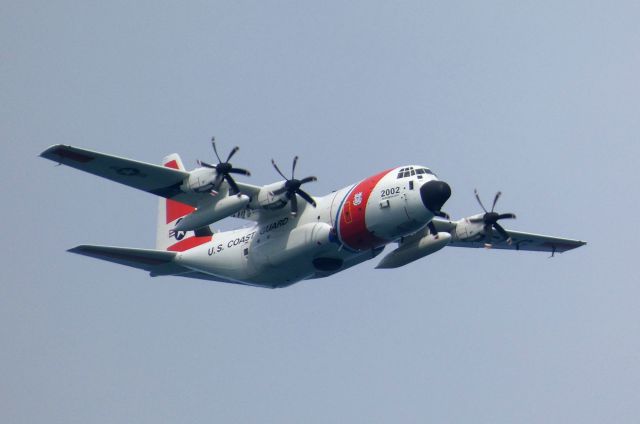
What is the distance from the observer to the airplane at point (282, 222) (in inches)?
1703

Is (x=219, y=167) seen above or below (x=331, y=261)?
above

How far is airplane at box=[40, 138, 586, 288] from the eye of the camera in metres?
43.2

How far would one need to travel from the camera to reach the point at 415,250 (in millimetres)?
46688

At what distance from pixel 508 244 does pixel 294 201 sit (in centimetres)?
1126

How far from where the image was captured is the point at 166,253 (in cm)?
4844

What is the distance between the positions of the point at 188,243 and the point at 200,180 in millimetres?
6323

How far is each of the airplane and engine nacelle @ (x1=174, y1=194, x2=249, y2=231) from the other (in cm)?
4

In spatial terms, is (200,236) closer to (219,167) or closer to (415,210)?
(219,167)

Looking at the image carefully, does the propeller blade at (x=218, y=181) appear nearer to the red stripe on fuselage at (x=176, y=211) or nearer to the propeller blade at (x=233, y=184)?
the propeller blade at (x=233, y=184)

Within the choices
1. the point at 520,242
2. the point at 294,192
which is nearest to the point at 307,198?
the point at 294,192

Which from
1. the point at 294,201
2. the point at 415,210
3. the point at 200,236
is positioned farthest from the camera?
the point at 200,236

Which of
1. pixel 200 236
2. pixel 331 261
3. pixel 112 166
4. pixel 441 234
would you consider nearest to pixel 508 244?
pixel 441 234

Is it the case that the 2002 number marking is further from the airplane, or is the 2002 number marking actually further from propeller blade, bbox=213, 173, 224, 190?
propeller blade, bbox=213, 173, 224, 190

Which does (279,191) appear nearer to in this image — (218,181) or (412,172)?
(218,181)
